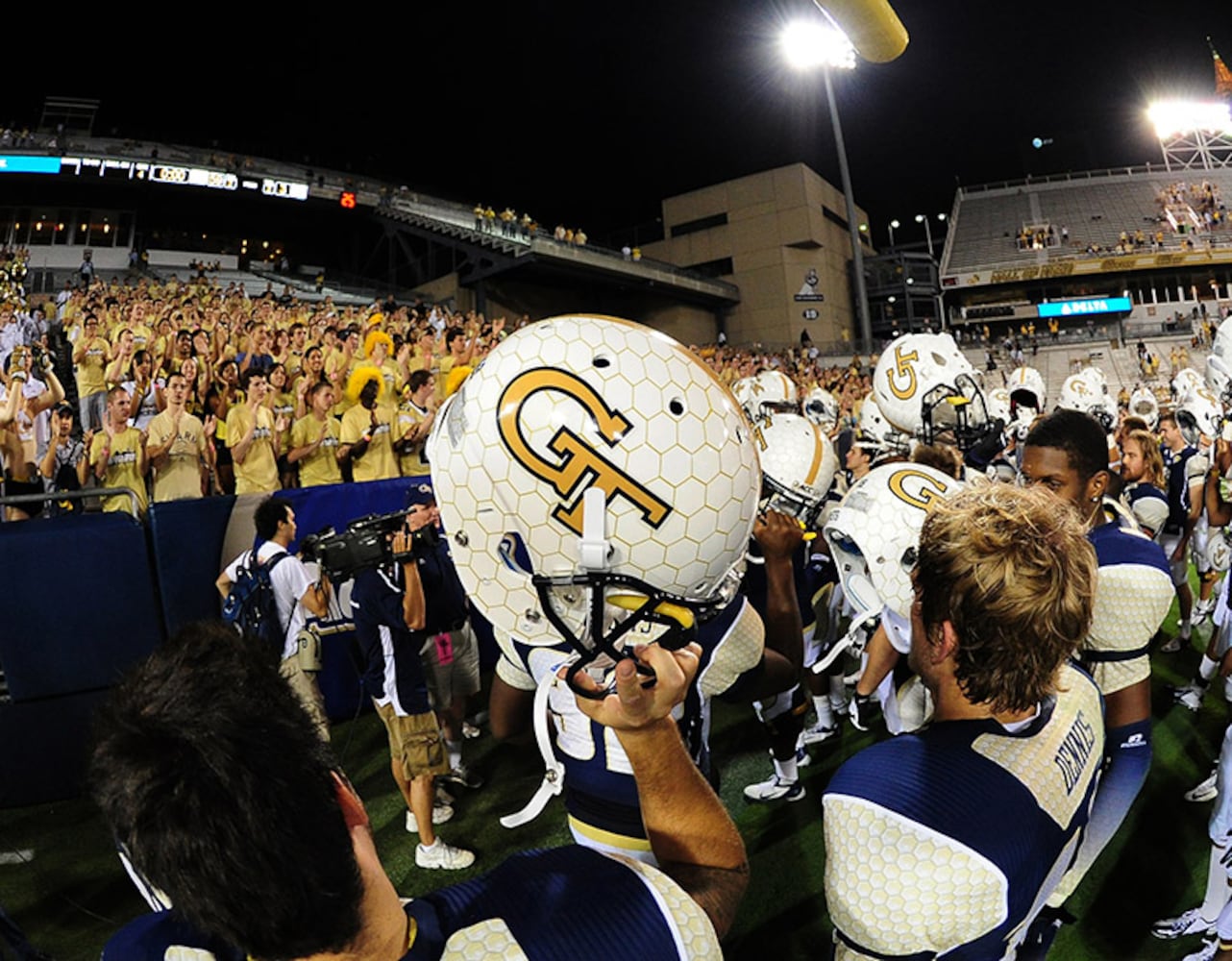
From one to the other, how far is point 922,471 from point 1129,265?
1911 inches

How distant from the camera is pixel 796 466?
3.01m

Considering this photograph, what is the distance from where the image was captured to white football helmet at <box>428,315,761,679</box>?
110cm

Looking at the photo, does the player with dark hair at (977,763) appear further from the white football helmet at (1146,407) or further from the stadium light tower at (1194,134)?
the stadium light tower at (1194,134)

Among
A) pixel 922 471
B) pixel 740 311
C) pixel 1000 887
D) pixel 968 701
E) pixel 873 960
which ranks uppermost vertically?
pixel 740 311

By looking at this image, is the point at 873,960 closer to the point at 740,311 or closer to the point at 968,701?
the point at 968,701

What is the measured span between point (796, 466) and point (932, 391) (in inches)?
53.4

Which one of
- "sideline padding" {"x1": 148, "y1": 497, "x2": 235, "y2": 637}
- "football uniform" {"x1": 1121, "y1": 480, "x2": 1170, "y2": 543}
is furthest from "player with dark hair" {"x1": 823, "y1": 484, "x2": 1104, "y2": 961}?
"sideline padding" {"x1": 148, "y1": 497, "x2": 235, "y2": 637}

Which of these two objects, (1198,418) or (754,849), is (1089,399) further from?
(754,849)

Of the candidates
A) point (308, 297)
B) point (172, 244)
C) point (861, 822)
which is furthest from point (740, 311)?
point (861, 822)

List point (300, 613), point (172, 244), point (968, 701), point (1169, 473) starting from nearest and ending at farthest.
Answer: point (968, 701) < point (300, 613) < point (1169, 473) < point (172, 244)

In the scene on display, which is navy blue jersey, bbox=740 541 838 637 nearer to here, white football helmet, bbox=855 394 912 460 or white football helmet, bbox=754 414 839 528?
white football helmet, bbox=754 414 839 528

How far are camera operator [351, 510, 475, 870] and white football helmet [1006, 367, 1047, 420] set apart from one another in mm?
6599

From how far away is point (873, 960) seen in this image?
52.0 inches

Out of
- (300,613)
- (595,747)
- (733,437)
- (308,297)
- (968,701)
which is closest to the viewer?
(733,437)
